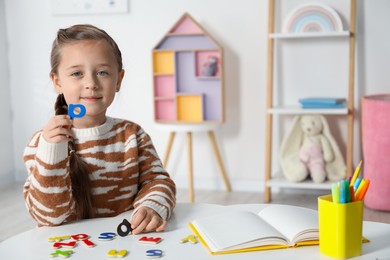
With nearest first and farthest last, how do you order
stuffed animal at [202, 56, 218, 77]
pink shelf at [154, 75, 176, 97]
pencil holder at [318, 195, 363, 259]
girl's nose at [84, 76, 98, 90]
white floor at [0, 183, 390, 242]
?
pencil holder at [318, 195, 363, 259] < girl's nose at [84, 76, 98, 90] < white floor at [0, 183, 390, 242] < stuffed animal at [202, 56, 218, 77] < pink shelf at [154, 75, 176, 97]

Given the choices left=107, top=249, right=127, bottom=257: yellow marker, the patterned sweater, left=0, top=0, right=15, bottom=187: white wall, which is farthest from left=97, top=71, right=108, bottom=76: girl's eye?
left=0, top=0, right=15, bottom=187: white wall

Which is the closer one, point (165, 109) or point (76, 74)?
point (76, 74)

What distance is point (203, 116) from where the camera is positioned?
10.6ft

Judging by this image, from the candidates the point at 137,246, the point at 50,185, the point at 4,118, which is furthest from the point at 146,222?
the point at 4,118

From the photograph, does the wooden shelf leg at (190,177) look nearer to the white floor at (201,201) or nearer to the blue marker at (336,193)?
the white floor at (201,201)

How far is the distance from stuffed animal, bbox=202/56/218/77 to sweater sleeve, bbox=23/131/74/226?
2.13 meters

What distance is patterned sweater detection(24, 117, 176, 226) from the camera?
1.08 meters

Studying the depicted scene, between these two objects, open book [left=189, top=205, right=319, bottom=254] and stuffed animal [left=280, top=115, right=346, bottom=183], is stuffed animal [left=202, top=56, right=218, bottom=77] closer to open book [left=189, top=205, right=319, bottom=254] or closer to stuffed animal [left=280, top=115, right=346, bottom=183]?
stuffed animal [left=280, top=115, right=346, bottom=183]

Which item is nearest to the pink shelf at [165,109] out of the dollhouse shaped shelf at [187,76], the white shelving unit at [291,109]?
the dollhouse shaped shelf at [187,76]

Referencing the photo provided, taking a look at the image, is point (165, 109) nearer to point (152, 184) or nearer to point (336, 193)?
point (152, 184)

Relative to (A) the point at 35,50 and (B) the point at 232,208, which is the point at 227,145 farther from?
(B) the point at 232,208

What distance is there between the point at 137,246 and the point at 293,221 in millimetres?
278

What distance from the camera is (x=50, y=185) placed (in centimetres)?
107

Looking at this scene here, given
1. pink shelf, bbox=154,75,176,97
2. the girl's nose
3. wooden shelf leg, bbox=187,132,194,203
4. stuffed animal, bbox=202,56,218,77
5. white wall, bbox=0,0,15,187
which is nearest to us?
the girl's nose
